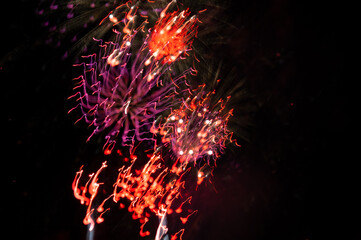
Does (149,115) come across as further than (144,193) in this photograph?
Yes

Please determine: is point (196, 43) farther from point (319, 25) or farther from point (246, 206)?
point (246, 206)

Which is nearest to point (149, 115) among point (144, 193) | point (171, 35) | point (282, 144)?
point (144, 193)

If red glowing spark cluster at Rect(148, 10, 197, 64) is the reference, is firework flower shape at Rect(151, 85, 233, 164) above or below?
below

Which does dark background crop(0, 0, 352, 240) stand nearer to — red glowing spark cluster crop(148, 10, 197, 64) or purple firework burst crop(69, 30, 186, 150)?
purple firework burst crop(69, 30, 186, 150)

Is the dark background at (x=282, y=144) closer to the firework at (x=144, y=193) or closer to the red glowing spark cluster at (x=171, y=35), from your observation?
the firework at (x=144, y=193)

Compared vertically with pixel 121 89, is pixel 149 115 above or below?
below

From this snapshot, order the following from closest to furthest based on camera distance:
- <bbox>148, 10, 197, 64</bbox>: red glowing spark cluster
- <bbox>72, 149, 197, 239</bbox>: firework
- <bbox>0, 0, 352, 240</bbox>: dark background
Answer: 1. <bbox>148, 10, 197, 64</bbox>: red glowing spark cluster
2. <bbox>72, 149, 197, 239</bbox>: firework
3. <bbox>0, 0, 352, 240</bbox>: dark background

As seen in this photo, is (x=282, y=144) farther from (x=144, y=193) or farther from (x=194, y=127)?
(x=144, y=193)

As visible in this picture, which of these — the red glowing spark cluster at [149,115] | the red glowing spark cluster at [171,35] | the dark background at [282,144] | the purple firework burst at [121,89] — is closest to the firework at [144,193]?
the red glowing spark cluster at [149,115]

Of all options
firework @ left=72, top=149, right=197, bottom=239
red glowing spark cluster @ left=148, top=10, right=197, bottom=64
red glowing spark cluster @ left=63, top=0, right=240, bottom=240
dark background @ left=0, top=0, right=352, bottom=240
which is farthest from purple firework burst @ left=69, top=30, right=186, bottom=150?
firework @ left=72, top=149, right=197, bottom=239

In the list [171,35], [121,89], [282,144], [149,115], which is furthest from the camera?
[282,144]
